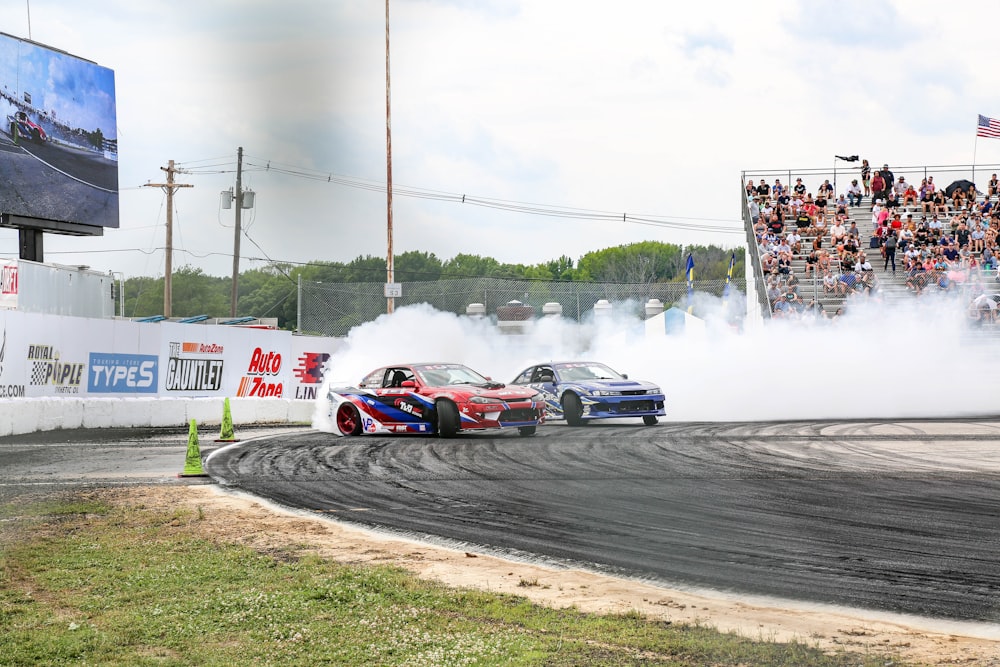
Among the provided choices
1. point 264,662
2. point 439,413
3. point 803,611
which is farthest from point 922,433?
point 264,662

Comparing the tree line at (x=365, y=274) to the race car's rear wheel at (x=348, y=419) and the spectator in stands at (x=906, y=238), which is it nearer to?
the race car's rear wheel at (x=348, y=419)

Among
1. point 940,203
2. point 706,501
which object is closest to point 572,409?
point 706,501

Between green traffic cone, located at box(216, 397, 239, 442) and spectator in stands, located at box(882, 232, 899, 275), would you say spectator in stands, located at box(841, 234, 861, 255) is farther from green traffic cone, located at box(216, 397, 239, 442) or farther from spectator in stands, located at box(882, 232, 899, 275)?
green traffic cone, located at box(216, 397, 239, 442)

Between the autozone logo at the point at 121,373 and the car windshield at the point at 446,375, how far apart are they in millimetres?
7976

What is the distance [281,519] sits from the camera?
9.56 m

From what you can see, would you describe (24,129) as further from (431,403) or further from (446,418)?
(446,418)

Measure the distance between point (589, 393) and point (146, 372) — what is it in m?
10.4

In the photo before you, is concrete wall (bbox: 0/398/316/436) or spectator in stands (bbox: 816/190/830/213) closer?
concrete wall (bbox: 0/398/316/436)

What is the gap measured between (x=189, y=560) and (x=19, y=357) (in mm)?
14057

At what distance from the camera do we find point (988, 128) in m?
38.2

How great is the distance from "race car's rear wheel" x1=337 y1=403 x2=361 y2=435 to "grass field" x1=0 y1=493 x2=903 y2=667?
11057mm

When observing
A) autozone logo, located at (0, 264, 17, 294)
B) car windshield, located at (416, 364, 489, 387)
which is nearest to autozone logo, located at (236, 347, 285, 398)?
autozone logo, located at (0, 264, 17, 294)

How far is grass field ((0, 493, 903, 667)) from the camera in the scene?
505cm

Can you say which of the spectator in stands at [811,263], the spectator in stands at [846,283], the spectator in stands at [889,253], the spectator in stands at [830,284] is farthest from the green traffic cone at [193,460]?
the spectator in stands at [889,253]
